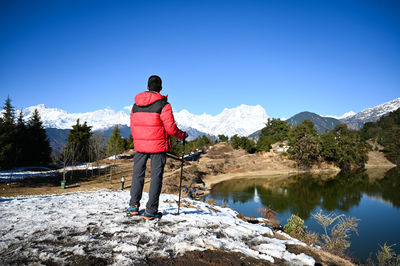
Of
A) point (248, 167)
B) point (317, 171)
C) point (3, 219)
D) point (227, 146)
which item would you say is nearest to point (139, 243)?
point (3, 219)

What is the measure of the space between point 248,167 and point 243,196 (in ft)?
83.6

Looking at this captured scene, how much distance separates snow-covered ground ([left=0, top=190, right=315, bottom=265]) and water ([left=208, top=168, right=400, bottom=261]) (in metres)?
14.0

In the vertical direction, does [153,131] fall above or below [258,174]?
above

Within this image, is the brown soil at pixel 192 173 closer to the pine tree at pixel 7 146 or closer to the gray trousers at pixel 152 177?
the pine tree at pixel 7 146

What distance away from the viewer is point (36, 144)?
3406cm

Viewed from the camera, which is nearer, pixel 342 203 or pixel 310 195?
pixel 342 203

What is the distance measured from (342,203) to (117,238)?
31.2 metres

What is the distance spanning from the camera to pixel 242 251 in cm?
320

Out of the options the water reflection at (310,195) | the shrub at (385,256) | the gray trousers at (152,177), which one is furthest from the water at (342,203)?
the gray trousers at (152,177)

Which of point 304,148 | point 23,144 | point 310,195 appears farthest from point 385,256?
point 304,148

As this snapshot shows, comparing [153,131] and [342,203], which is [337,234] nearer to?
[153,131]

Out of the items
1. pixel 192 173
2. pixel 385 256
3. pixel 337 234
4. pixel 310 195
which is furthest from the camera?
pixel 192 173

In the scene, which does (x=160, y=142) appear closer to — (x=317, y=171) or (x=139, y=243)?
(x=139, y=243)

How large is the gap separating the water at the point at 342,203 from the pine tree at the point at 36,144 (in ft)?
91.7
